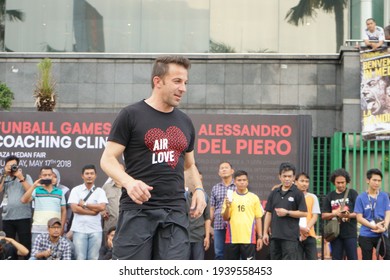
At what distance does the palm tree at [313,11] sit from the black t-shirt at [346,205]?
802 centimetres

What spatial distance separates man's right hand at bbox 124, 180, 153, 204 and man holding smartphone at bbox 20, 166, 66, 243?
7.14 m

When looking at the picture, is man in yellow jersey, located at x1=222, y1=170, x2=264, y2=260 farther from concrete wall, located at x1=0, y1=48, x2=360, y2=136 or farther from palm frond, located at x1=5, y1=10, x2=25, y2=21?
palm frond, located at x1=5, y1=10, x2=25, y2=21

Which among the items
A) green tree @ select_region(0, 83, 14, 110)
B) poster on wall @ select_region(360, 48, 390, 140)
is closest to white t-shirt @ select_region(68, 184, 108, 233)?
green tree @ select_region(0, 83, 14, 110)

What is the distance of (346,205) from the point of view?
11.7m

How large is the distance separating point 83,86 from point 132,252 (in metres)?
13.9

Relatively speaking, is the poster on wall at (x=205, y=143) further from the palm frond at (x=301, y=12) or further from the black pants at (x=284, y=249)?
the palm frond at (x=301, y=12)

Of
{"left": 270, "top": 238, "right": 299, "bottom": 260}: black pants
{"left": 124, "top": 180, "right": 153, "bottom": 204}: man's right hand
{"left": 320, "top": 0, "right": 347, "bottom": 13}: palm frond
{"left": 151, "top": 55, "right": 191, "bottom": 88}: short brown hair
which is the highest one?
{"left": 320, "top": 0, "right": 347, "bottom": 13}: palm frond

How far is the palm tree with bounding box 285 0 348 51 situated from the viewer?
62.7 ft

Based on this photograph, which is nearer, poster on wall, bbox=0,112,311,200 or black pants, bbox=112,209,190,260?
black pants, bbox=112,209,190,260

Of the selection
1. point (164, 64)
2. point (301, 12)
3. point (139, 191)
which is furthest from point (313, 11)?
point (139, 191)

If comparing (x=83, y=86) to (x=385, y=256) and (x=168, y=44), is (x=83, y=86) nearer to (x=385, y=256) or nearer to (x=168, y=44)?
(x=168, y=44)

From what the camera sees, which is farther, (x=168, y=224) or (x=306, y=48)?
(x=306, y=48)

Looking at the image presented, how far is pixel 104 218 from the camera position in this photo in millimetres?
12211

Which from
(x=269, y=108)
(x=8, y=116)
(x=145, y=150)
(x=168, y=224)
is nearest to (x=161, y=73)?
(x=145, y=150)
